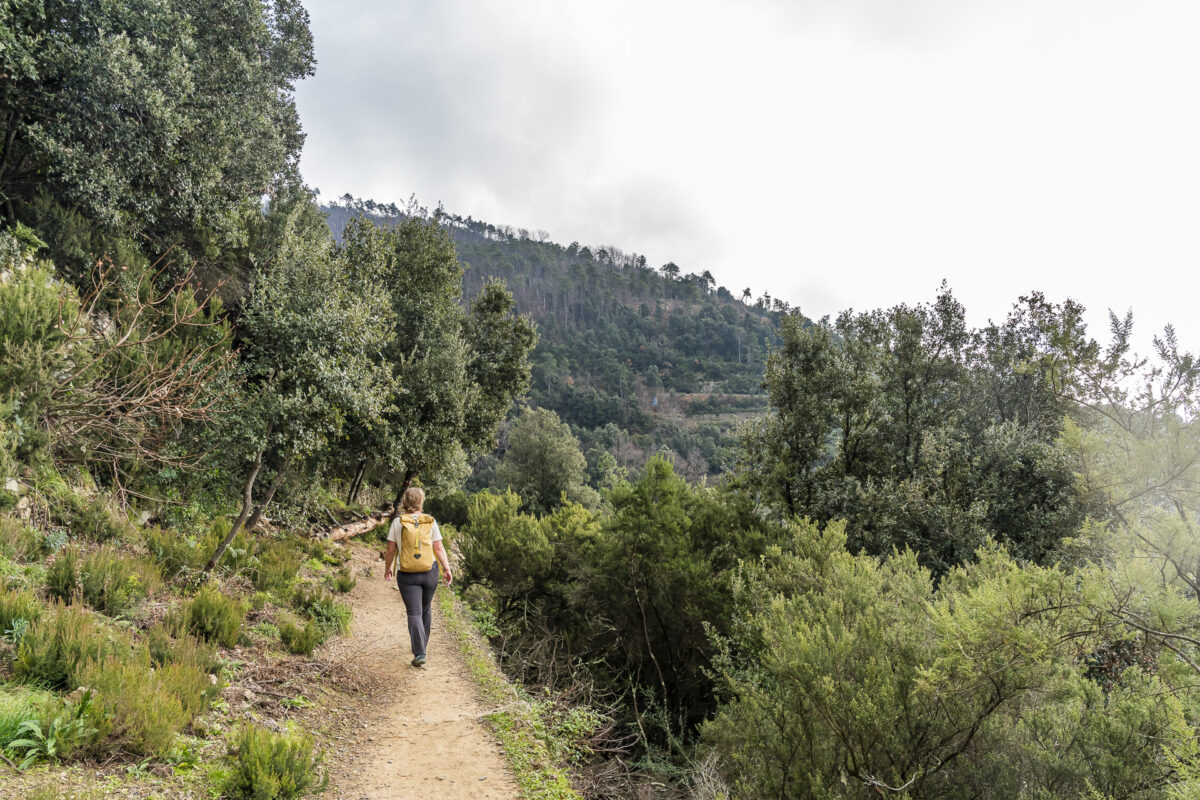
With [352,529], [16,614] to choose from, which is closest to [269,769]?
[16,614]

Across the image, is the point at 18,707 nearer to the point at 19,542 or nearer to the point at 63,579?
the point at 63,579

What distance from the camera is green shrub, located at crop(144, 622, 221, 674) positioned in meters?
4.17

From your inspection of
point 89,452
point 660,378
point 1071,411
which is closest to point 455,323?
point 89,452

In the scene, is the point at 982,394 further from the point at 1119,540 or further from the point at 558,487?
the point at 558,487

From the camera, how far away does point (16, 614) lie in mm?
3781

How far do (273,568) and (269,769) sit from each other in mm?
5878

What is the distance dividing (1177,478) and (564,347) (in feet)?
278

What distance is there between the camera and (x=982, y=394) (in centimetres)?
1541

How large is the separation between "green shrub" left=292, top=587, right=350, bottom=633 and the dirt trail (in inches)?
10.5

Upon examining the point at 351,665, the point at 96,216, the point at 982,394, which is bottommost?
the point at 351,665

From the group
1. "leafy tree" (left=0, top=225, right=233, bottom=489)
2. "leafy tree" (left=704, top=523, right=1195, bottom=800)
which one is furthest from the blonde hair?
"leafy tree" (left=704, top=523, right=1195, bottom=800)

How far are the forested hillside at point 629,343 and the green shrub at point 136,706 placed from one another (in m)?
A: 48.9

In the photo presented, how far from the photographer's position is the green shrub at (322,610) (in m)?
7.31

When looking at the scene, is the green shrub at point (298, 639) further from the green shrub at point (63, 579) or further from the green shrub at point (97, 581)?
the green shrub at point (63, 579)
